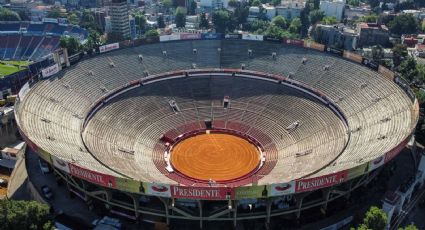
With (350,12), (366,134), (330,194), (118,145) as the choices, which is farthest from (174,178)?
(350,12)

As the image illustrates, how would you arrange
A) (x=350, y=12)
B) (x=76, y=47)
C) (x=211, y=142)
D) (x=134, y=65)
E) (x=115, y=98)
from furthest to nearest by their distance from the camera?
(x=350, y=12) → (x=76, y=47) → (x=134, y=65) → (x=115, y=98) → (x=211, y=142)

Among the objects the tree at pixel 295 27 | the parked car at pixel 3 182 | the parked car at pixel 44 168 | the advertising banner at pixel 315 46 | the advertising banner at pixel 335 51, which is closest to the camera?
the parked car at pixel 44 168

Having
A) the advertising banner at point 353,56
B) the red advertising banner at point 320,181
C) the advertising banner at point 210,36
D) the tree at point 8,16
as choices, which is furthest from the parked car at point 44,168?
the tree at point 8,16

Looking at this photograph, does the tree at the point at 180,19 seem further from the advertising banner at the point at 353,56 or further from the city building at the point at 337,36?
the advertising banner at the point at 353,56

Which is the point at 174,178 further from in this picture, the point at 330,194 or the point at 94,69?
the point at 94,69

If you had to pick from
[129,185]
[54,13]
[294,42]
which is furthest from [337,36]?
[54,13]

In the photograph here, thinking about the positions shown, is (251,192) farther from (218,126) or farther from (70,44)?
(70,44)

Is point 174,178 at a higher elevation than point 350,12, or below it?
below
